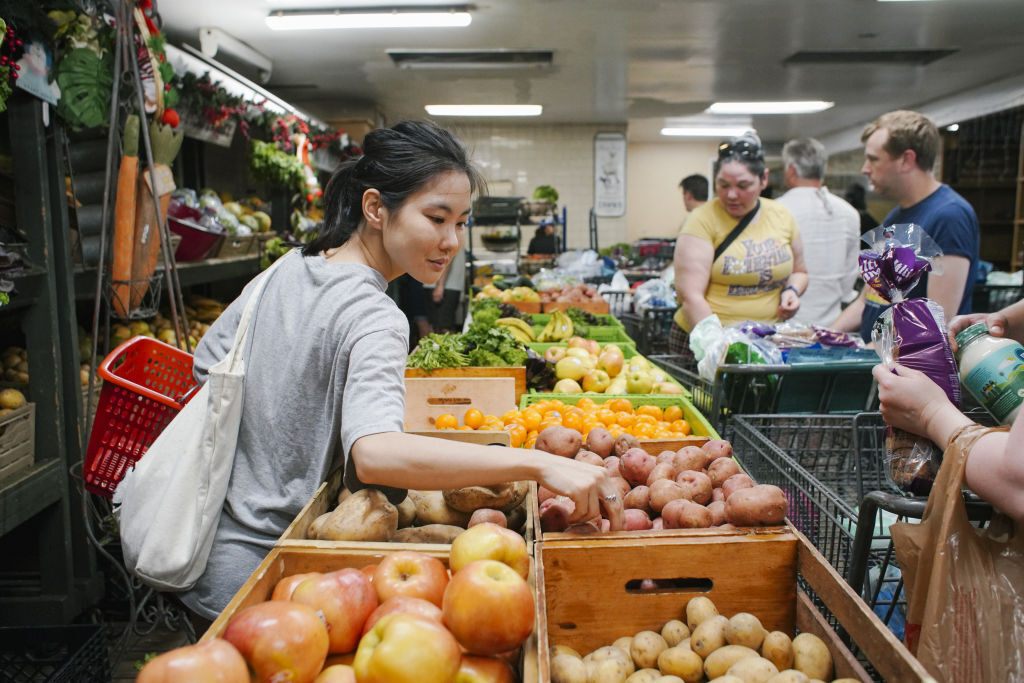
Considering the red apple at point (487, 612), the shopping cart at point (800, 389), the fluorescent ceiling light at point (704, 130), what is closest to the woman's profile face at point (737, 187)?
the shopping cart at point (800, 389)

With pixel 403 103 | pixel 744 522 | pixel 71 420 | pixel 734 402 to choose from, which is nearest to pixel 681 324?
pixel 734 402

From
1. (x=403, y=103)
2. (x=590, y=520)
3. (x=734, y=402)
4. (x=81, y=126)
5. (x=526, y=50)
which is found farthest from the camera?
(x=403, y=103)

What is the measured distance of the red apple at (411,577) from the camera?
119 cm

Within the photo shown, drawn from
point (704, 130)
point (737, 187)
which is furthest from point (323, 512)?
point (704, 130)

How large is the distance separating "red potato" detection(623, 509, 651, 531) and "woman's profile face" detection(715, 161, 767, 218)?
96.1 inches

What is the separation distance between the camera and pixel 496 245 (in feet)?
28.0

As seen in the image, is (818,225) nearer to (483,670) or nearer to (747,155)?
(747,155)

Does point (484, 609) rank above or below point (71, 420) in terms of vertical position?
above

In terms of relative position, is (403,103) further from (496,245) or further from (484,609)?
(484,609)

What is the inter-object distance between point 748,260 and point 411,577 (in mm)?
3069

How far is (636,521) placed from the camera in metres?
1.69

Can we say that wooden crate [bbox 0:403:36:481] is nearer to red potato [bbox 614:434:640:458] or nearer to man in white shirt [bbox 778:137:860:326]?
red potato [bbox 614:434:640:458]

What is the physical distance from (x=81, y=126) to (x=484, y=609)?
3.11m

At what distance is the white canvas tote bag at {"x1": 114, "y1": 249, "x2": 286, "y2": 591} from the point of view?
1.49m
